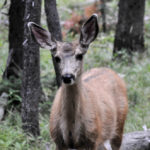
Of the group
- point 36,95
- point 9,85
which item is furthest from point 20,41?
point 36,95

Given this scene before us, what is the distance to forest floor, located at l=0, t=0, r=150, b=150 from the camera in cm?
587

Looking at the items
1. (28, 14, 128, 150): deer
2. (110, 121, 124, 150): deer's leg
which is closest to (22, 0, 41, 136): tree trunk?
(28, 14, 128, 150): deer

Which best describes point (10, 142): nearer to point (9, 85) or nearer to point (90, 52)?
point (9, 85)

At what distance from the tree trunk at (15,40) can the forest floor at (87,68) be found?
27 centimetres

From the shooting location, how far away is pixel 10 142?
552 centimetres

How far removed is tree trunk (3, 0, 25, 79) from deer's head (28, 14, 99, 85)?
9.89 ft

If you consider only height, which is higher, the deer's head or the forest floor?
the deer's head

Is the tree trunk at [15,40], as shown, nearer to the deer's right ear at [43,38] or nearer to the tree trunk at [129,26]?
the deer's right ear at [43,38]

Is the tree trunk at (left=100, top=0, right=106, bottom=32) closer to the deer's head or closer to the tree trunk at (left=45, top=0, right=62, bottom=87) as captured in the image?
the tree trunk at (left=45, top=0, right=62, bottom=87)

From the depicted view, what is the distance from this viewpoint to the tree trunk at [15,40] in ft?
24.7

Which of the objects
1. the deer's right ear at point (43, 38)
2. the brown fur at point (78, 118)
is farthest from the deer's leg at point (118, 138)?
the deer's right ear at point (43, 38)

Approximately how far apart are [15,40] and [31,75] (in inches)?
82.7

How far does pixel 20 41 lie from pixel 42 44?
3123 mm

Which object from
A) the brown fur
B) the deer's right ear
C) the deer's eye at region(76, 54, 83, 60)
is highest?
the deer's right ear
